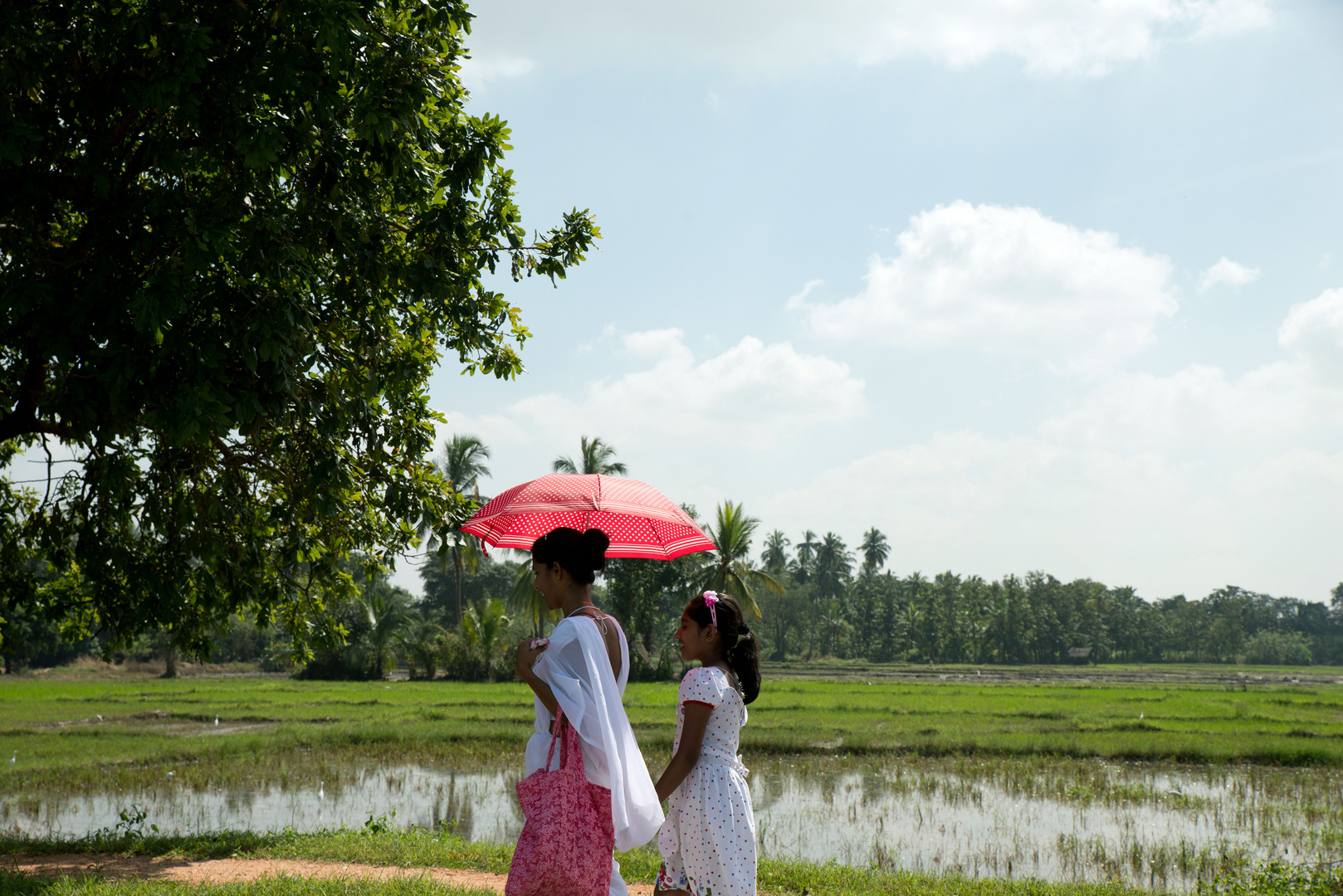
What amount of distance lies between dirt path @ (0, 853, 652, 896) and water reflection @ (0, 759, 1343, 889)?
2022 millimetres

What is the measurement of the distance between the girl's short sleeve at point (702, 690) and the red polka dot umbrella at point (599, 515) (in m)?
1.17

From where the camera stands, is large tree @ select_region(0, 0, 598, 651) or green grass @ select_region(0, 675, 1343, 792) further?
green grass @ select_region(0, 675, 1343, 792)

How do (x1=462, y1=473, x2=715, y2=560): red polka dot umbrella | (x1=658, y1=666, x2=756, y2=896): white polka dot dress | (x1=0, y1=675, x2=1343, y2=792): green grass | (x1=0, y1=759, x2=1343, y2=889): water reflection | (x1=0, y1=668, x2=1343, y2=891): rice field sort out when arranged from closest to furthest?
1. (x1=658, y1=666, x2=756, y2=896): white polka dot dress
2. (x1=462, y1=473, x2=715, y2=560): red polka dot umbrella
3. (x1=0, y1=759, x2=1343, y2=889): water reflection
4. (x1=0, y1=668, x2=1343, y2=891): rice field
5. (x1=0, y1=675, x2=1343, y2=792): green grass

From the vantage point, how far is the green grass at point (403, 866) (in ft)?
18.0

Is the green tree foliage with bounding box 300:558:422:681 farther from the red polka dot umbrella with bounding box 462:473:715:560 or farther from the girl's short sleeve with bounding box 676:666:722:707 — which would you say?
the girl's short sleeve with bounding box 676:666:722:707

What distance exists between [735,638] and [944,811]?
830cm

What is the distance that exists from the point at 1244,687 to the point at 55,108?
34.5 meters

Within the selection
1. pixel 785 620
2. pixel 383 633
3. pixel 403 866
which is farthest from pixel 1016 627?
pixel 403 866

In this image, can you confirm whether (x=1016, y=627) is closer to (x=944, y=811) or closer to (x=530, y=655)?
(x=944, y=811)

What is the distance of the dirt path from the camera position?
611 centimetres

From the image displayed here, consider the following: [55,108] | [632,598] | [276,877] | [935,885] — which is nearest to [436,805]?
[276,877]

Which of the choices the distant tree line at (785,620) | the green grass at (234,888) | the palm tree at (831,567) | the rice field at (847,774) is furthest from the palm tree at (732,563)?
A: the palm tree at (831,567)

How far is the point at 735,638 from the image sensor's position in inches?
142

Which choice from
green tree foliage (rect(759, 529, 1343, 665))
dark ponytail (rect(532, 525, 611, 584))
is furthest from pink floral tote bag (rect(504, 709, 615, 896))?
green tree foliage (rect(759, 529, 1343, 665))
